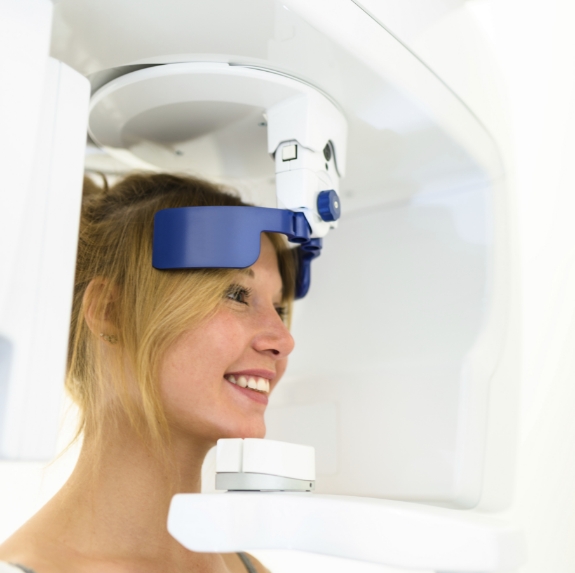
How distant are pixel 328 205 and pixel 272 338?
24 centimetres

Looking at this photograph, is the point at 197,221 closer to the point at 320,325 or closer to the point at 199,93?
the point at 199,93

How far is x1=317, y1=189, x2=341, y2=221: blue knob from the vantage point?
0.84m

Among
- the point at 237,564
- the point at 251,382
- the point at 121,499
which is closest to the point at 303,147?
the point at 251,382

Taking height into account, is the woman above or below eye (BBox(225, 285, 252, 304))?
below

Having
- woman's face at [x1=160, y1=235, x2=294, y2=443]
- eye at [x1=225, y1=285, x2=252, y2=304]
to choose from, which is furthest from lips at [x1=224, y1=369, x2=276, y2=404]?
eye at [x1=225, y1=285, x2=252, y2=304]

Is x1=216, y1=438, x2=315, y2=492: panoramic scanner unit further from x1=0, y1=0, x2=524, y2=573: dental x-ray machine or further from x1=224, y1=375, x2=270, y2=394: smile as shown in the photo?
x1=224, y1=375, x2=270, y2=394: smile

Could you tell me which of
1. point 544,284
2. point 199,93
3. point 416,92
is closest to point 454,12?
point 416,92

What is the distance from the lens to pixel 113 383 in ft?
3.08

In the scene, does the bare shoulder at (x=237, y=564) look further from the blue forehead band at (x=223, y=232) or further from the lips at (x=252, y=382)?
the blue forehead band at (x=223, y=232)

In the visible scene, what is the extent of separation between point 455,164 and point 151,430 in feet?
1.92

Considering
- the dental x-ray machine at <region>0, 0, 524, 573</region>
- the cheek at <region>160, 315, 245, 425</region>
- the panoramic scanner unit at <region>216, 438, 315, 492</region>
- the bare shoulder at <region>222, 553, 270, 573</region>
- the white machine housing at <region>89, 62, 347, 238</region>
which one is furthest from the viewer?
the bare shoulder at <region>222, 553, 270, 573</region>

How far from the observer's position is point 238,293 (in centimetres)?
98

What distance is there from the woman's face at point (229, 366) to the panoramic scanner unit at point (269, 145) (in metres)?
0.12

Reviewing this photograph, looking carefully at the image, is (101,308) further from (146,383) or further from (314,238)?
(314,238)
